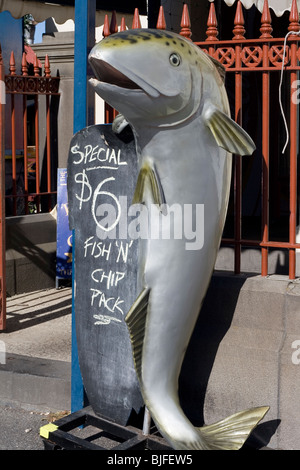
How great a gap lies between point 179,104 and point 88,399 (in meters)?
1.96

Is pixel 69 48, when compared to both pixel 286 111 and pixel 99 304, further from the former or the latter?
pixel 99 304

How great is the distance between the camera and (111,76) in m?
3.48

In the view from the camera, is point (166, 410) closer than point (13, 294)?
Yes

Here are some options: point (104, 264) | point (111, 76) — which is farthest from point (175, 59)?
point (104, 264)

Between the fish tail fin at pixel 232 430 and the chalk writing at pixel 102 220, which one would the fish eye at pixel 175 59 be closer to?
the chalk writing at pixel 102 220

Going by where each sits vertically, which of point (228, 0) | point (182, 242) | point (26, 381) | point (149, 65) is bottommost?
point (26, 381)

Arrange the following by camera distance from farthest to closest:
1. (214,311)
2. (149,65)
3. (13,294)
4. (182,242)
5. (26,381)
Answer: (13,294) < (26,381) < (214,311) < (182,242) < (149,65)

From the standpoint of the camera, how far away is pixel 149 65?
133 inches

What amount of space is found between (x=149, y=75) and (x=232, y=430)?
1.92 m

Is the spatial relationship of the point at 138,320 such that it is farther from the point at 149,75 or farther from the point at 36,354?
the point at 36,354

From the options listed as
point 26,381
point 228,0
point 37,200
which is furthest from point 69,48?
point 26,381

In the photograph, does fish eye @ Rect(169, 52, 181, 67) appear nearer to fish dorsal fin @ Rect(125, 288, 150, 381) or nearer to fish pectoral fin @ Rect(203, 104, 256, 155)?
fish pectoral fin @ Rect(203, 104, 256, 155)

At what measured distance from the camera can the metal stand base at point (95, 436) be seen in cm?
384

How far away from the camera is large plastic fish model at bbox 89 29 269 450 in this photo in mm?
3418
